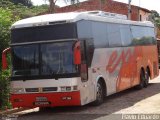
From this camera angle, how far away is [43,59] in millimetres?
15266

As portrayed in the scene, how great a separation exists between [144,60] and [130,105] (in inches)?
296

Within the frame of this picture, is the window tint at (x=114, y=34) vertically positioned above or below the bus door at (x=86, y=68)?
above

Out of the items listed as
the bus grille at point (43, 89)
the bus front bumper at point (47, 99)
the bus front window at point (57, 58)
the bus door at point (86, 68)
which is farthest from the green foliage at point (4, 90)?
the bus door at point (86, 68)

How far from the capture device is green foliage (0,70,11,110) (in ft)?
58.3

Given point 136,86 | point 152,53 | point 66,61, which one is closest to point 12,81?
point 66,61

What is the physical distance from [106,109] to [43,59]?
2646 mm

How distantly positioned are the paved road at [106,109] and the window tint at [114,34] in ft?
7.24

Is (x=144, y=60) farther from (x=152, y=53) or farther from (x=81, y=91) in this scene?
(x=81, y=91)

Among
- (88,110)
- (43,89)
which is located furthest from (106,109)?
(43,89)

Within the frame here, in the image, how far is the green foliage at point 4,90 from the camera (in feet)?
58.3

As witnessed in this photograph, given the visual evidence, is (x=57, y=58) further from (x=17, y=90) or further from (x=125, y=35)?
(x=125, y=35)

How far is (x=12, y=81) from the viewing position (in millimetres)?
15570

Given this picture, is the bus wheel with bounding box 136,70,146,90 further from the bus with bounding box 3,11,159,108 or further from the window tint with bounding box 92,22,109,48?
the bus with bounding box 3,11,159,108

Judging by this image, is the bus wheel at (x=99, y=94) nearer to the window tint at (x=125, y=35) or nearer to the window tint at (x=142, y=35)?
the window tint at (x=125, y=35)
